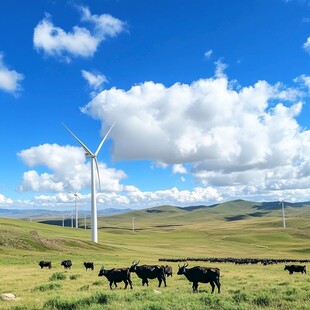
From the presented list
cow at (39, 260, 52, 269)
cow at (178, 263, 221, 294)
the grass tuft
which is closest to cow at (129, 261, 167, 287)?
cow at (178, 263, 221, 294)

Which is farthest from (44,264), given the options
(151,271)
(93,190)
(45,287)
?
(93,190)

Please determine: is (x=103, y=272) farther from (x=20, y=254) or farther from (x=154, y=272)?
(x=20, y=254)

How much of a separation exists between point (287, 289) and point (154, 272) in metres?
8.71

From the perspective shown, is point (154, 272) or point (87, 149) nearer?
point (154, 272)

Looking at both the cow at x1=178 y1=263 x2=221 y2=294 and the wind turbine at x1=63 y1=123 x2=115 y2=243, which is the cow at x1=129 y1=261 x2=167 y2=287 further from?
the wind turbine at x1=63 y1=123 x2=115 y2=243

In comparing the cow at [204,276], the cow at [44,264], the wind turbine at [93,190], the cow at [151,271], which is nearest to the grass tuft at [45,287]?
the cow at [151,271]

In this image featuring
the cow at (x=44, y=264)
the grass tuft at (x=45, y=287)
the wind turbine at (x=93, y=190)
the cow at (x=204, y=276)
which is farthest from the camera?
the wind turbine at (x=93, y=190)

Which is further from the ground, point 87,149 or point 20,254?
point 87,149

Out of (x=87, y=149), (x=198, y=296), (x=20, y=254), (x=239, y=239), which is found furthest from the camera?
(x=239, y=239)

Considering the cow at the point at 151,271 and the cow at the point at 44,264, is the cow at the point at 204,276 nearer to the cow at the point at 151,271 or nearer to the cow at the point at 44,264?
the cow at the point at 151,271

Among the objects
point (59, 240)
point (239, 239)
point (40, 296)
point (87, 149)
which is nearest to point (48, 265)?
point (40, 296)

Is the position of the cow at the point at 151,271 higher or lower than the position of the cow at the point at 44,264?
higher

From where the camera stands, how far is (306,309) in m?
15.8

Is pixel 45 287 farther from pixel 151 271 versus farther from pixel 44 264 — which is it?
pixel 44 264
